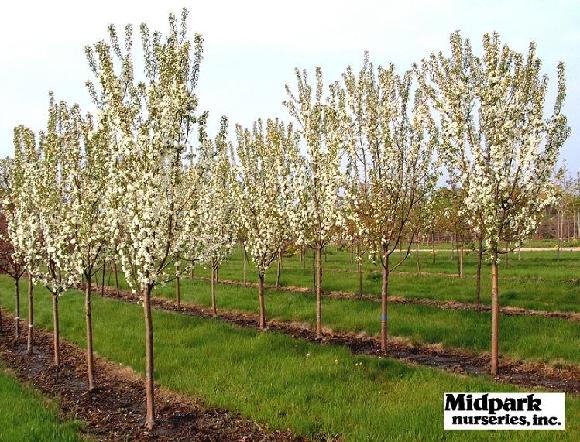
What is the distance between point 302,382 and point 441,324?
335 inches

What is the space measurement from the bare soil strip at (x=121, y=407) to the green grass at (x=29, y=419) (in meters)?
0.61

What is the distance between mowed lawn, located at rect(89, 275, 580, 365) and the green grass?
11960mm

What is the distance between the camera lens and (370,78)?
18094 mm

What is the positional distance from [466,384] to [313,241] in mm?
9029

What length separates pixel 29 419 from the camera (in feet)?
37.6

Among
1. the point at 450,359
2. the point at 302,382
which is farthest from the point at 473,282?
the point at 302,382

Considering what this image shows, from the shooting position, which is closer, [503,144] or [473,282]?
[503,144]

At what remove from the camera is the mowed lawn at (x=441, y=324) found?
53.8 feet

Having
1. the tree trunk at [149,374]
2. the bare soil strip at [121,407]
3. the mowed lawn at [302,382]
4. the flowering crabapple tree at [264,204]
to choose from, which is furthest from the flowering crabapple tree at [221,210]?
the tree trunk at [149,374]

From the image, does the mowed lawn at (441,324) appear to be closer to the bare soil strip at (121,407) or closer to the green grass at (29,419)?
the bare soil strip at (121,407)

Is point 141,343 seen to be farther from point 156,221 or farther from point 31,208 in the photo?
point 156,221

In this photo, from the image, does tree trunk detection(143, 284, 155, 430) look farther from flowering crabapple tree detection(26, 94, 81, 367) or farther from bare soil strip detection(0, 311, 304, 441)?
flowering crabapple tree detection(26, 94, 81, 367)

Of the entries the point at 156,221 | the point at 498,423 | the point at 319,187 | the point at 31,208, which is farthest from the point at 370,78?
the point at 31,208

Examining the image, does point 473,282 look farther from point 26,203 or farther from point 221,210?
point 26,203
